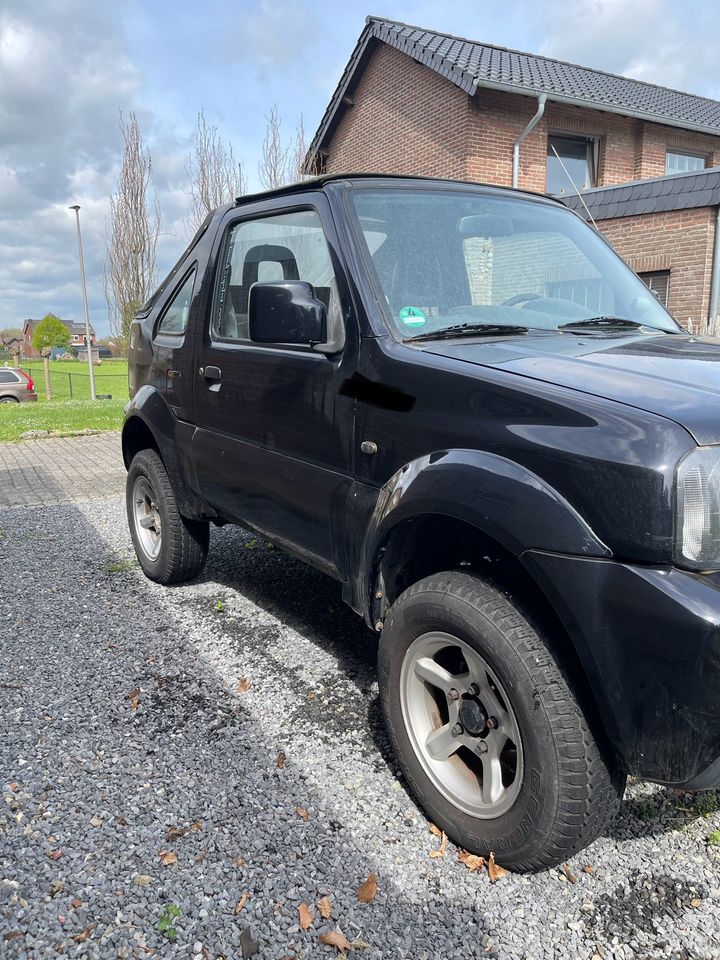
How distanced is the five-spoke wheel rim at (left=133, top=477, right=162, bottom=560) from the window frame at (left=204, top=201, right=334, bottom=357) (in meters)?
1.39

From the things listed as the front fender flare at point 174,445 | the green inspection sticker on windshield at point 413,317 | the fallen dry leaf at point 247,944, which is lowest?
the fallen dry leaf at point 247,944

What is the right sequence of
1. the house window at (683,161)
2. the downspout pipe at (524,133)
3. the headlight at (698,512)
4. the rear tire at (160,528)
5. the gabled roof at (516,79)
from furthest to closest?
1. the house window at (683,161)
2. the gabled roof at (516,79)
3. the downspout pipe at (524,133)
4. the rear tire at (160,528)
5. the headlight at (698,512)

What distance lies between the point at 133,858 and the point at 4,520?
526cm

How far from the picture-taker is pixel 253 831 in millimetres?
2393

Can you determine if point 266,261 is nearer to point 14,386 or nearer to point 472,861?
point 472,861

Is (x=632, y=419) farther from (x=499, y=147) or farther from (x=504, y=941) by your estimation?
(x=499, y=147)

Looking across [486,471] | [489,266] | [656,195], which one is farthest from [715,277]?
[486,471]

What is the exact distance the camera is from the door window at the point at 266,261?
296cm

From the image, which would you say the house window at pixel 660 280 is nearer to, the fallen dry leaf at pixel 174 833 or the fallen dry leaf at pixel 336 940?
the fallen dry leaf at pixel 174 833

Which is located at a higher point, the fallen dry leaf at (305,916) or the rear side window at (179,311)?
the rear side window at (179,311)

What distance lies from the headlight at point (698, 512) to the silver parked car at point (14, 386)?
1047 inches

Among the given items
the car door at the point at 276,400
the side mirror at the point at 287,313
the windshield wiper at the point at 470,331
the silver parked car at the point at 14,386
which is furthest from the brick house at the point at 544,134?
the silver parked car at the point at 14,386

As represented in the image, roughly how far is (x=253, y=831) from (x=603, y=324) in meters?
2.25

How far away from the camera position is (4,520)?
6.78 m
